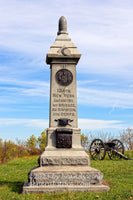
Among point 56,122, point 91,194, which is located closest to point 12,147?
point 56,122

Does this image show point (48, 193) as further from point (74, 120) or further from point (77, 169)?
point (74, 120)

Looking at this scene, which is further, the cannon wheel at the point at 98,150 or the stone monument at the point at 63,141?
the cannon wheel at the point at 98,150

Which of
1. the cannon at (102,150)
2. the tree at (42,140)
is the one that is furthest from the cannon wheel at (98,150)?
the tree at (42,140)

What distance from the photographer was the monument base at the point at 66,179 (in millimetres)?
6789

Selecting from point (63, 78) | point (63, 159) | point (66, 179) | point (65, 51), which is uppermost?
point (65, 51)

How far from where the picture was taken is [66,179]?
6.93 m

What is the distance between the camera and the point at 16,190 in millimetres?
7285

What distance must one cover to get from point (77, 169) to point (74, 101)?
2198mm

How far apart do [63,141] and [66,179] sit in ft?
4.03

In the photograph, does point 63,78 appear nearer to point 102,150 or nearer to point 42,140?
point 102,150

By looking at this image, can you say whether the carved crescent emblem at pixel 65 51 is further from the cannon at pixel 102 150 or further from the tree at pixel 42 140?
the tree at pixel 42 140

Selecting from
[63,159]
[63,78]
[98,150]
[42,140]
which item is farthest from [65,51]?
[42,140]

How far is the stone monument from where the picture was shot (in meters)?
6.90

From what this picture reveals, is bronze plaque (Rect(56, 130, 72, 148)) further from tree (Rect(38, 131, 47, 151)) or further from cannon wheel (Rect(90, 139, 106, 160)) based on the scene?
tree (Rect(38, 131, 47, 151))
